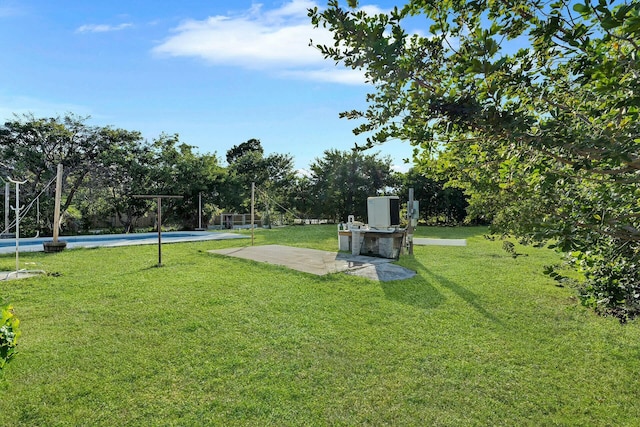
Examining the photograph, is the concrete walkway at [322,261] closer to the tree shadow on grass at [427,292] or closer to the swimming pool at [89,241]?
the tree shadow on grass at [427,292]

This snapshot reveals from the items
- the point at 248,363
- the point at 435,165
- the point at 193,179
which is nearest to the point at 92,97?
the point at 193,179

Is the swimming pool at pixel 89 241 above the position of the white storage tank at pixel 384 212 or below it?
below

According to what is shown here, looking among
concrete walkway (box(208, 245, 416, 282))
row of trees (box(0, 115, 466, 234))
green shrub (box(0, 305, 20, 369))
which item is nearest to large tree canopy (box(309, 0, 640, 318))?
green shrub (box(0, 305, 20, 369))

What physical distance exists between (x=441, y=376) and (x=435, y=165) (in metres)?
1.72

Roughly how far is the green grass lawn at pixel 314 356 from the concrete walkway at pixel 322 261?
35.5 inches

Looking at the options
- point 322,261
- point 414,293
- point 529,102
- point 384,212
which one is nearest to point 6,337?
point 529,102

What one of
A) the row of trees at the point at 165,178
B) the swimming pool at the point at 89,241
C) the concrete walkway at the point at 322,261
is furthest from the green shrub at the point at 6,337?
the row of trees at the point at 165,178

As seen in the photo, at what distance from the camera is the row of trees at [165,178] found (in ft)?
45.8

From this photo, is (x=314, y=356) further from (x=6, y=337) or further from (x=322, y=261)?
(x=322, y=261)

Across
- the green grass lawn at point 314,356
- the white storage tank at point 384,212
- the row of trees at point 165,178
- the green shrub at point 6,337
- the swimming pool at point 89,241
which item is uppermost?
the row of trees at point 165,178

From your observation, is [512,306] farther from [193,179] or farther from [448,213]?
[448,213]

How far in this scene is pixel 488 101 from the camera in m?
1.34

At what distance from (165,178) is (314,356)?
16.1 m

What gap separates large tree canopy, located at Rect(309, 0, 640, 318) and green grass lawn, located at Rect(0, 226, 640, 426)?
1038 mm
